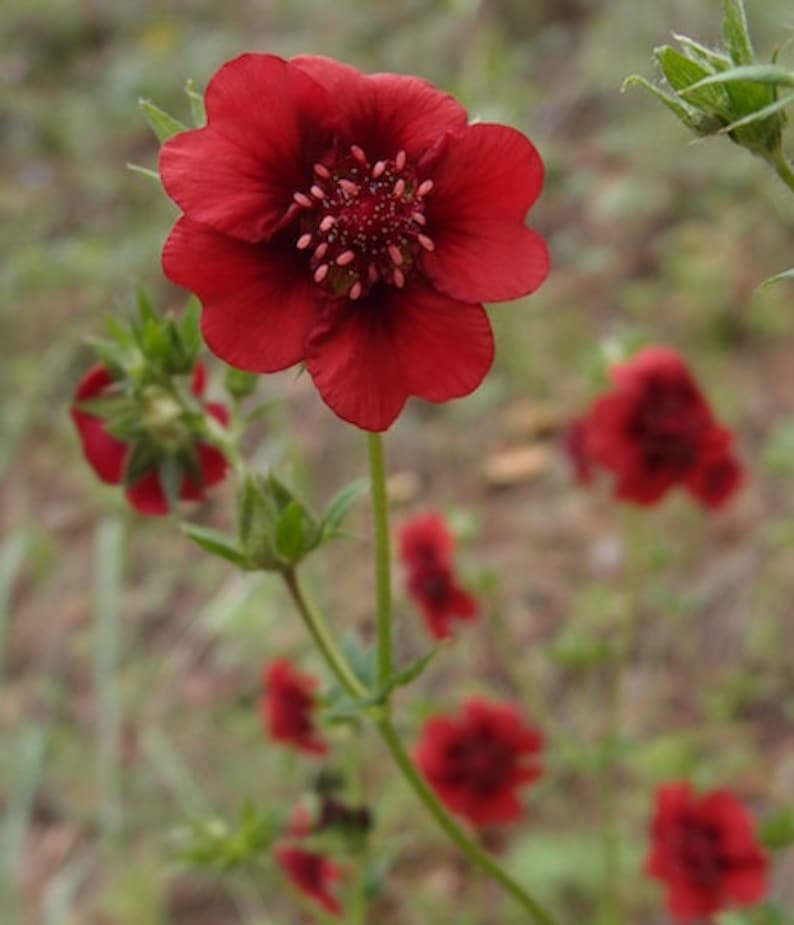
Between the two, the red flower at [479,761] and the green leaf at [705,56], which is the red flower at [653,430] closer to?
the red flower at [479,761]

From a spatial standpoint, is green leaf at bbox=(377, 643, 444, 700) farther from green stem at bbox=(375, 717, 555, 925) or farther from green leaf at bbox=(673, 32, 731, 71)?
green leaf at bbox=(673, 32, 731, 71)

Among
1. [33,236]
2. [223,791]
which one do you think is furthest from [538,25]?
[223,791]

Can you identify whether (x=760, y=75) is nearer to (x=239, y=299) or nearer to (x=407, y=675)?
(x=239, y=299)

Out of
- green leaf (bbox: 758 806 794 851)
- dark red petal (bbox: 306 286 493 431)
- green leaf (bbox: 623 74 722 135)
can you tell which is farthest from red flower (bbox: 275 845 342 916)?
green leaf (bbox: 623 74 722 135)

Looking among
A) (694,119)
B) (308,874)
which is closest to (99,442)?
(694,119)

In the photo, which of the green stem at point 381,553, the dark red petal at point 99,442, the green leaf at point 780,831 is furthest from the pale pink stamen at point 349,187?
the green leaf at point 780,831

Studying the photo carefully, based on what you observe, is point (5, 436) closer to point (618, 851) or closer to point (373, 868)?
point (618, 851)
